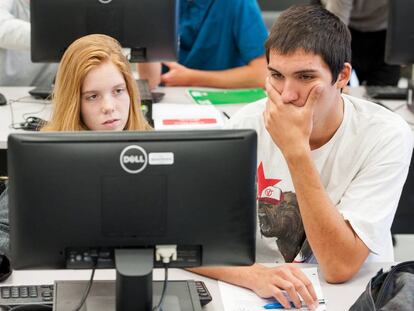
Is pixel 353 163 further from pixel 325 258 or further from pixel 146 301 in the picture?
pixel 146 301

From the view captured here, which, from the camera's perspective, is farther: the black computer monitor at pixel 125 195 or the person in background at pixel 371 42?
the person in background at pixel 371 42

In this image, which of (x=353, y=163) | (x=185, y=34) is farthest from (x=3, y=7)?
(x=353, y=163)

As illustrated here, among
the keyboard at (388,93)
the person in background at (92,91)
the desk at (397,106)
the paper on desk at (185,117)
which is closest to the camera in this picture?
the person in background at (92,91)

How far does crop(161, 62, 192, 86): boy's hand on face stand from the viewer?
346 centimetres

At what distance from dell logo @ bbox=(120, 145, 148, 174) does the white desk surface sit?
53.5 inches

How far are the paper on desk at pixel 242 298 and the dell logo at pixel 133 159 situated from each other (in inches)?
16.5

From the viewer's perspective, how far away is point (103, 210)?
4.87ft

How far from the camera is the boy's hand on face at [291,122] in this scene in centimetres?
192

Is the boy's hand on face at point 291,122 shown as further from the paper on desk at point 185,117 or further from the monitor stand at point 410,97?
the monitor stand at point 410,97

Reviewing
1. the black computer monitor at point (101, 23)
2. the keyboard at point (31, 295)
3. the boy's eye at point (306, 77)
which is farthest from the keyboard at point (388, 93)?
the keyboard at point (31, 295)

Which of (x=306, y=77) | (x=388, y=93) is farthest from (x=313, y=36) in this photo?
(x=388, y=93)

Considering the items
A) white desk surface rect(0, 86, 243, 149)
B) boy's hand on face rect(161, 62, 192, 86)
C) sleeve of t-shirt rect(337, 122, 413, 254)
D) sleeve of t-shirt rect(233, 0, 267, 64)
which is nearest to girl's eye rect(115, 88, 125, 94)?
white desk surface rect(0, 86, 243, 149)

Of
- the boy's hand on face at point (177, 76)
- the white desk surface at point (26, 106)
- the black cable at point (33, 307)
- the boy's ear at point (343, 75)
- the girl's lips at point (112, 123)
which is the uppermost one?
the boy's ear at point (343, 75)

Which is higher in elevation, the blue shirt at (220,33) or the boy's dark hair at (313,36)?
the boy's dark hair at (313,36)
